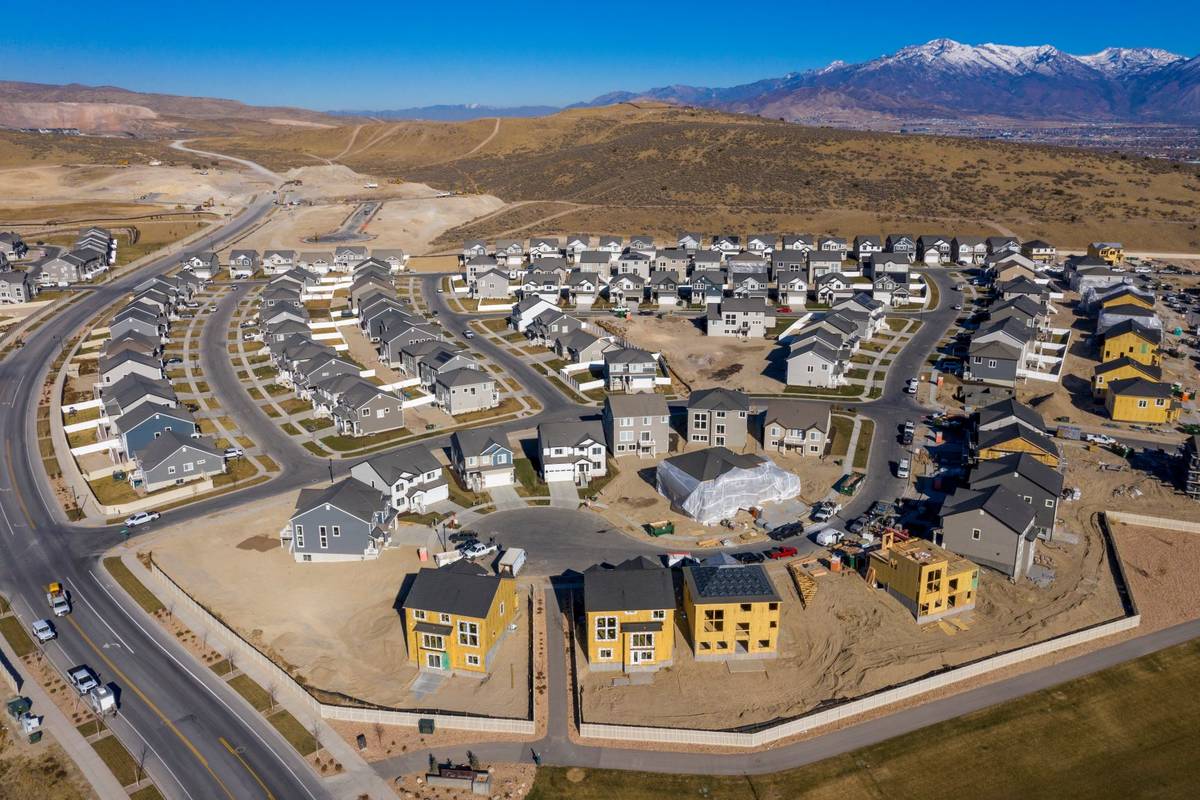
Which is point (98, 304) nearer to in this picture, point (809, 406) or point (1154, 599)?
point (809, 406)

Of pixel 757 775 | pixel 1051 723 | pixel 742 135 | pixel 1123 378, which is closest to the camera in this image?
pixel 757 775

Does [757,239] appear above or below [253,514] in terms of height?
above

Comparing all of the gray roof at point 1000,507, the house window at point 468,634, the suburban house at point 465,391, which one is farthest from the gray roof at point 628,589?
Result: the suburban house at point 465,391

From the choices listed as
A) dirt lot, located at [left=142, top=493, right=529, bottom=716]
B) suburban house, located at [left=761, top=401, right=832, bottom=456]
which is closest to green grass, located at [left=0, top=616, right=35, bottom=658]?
dirt lot, located at [left=142, top=493, right=529, bottom=716]

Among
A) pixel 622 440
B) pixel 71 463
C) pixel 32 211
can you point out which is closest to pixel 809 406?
pixel 622 440

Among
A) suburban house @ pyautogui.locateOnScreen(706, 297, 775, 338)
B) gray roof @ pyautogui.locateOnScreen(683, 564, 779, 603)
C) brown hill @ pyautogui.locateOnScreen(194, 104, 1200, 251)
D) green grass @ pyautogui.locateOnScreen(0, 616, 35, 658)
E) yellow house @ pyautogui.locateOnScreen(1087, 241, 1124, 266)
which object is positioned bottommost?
green grass @ pyautogui.locateOnScreen(0, 616, 35, 658)

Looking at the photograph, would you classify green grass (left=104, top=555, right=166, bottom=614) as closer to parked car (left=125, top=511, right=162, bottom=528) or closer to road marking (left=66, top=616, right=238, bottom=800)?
road marking (left=66, top=616, right=238, bottom=800)

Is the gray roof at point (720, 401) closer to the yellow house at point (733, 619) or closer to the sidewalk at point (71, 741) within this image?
the yellow house at point (733, 619)

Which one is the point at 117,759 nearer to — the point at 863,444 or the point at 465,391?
the point at 465,391
